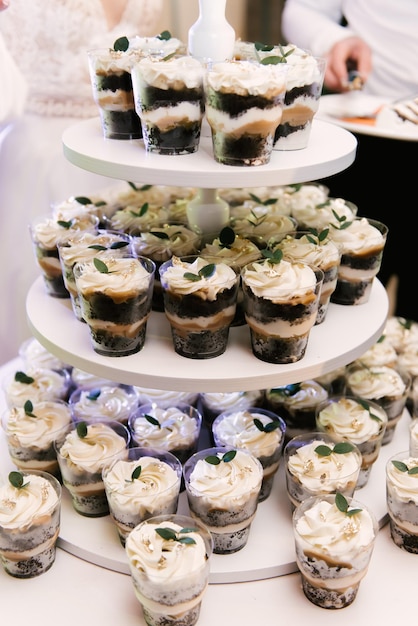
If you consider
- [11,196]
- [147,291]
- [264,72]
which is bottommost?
[11,196]

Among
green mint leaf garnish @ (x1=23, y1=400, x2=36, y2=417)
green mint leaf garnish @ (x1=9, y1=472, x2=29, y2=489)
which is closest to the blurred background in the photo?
green mint leaf garnish @ (x1=23, y1=400, x2=36, y2=417)

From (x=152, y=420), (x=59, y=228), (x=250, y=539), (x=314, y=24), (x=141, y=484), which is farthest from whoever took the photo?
(x=314, y=24)

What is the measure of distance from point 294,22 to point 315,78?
2.19m

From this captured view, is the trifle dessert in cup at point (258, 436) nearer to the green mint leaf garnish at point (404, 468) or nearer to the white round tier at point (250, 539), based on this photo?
the white round tier at point (250, 539)

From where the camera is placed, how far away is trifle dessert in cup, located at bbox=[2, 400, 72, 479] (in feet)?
5.80

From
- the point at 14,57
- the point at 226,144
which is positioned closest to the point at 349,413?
the point at 226,144

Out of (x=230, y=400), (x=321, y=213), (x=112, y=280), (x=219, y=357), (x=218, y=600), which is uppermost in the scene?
(x=112, y=280)

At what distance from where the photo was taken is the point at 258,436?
5.67 ft

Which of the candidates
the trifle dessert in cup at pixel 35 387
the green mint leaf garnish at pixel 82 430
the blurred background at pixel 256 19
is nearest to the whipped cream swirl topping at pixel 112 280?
the green mint leaf garnish at pixel 82 430

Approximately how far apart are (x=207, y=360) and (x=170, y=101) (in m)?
0.61

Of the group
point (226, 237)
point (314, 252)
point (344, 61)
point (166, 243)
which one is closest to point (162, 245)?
point (166, 243)

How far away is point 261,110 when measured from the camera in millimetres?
1408

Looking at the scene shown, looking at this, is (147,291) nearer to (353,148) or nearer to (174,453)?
(174,453)

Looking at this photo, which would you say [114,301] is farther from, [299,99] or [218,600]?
[218,600]
